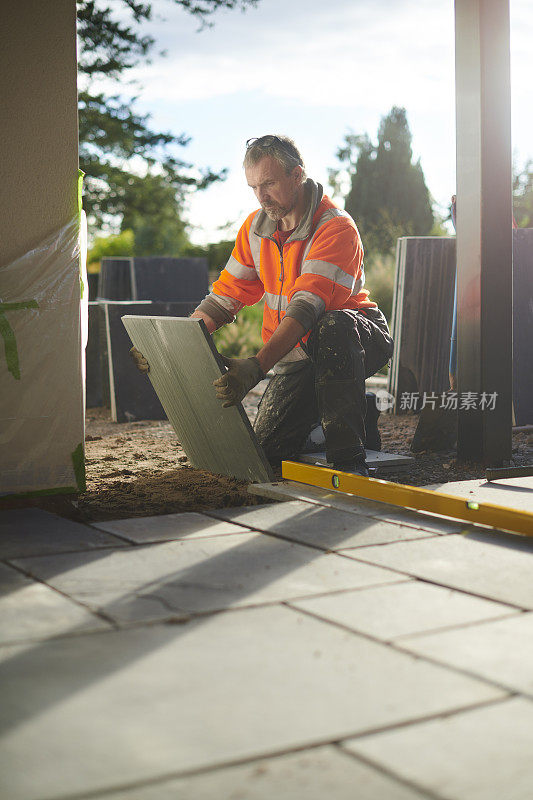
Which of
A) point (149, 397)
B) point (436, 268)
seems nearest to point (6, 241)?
point (149, 397)

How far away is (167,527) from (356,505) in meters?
0.83

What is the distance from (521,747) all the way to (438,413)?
3758 mm

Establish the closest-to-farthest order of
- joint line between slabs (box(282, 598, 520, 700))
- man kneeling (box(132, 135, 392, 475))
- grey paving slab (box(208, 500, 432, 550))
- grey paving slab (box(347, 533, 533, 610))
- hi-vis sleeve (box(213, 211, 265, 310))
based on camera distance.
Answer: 1. joint line between slabs (box(282, 598, 520, 700))
2. grey paving slab (box(347, 533, 533, 610))
3. grey paving slab (box(208, 500, 432, 550))
4. man kneeling (box(132, 135, 392, 475))
5. hi-vis sleeve (box(213, 211, 265, 310))

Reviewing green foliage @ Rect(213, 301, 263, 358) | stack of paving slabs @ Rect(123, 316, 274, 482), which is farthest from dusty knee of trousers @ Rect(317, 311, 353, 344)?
green foliage @ Rect(213, 301, 263, 358)

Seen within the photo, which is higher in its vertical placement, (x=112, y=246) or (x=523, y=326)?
(x=112, y=246)

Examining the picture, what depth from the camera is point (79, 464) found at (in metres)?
3.80

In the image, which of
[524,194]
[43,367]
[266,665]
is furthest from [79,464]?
[524,194]

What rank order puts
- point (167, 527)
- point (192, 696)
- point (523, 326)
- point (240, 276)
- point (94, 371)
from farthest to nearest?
1. point (94, 371)
2. point (523, 326)
3. point (240, 276)
4. point (167, 527)
5. point (192, 696)

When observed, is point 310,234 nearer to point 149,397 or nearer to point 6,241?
point 6,241

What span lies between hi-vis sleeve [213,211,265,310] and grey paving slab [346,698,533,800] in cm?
330

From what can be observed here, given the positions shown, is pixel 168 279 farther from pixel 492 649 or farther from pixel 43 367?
pixel 492 649

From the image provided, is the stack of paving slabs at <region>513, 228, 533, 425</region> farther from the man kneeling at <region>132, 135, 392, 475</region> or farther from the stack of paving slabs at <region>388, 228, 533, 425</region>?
the man kneeling at <region>132, 135, 392, 475</region>

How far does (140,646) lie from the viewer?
2180 millimetres

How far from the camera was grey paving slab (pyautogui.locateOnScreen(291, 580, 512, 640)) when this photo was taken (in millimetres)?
2318
